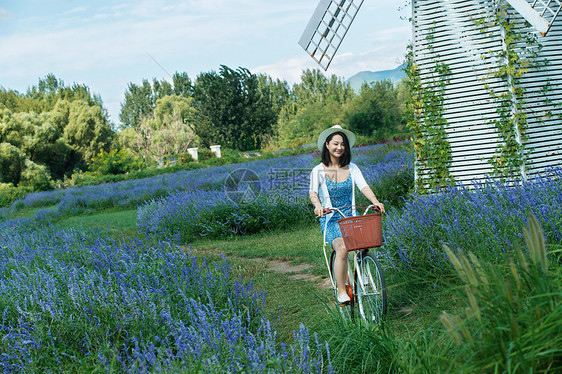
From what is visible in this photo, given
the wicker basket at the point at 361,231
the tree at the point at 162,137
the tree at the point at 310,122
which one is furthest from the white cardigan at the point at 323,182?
the tree at the point at 162,137

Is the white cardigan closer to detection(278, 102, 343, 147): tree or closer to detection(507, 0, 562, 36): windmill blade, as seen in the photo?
detection(507, 0, 562, 36): windmill blade

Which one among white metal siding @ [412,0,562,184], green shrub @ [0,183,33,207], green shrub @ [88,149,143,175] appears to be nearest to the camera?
white metal siding @ [412,0,562,184]

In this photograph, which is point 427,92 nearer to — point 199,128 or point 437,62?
point 437,62

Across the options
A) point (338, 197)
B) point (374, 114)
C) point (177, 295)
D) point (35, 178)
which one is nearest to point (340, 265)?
point (338, 197)

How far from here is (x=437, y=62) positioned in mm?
7066

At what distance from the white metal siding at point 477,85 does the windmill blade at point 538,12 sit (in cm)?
33

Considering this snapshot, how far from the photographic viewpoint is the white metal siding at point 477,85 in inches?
265

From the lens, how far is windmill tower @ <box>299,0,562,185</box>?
665cm

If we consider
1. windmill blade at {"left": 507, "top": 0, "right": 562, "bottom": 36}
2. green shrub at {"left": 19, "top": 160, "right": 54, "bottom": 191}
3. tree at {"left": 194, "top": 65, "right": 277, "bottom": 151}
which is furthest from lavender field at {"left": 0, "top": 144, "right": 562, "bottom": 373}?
tree at {"left": 194, "top": 65, "right": 277, "bottom": 151}

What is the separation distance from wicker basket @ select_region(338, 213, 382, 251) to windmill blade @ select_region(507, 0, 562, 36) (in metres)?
4.55

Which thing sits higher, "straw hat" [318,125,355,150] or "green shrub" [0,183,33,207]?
"green shrub" [0,183,33,207]

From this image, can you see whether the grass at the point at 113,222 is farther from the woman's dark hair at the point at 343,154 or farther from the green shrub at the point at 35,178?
the green shrub at the point at 35,178

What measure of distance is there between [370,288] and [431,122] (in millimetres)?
4076

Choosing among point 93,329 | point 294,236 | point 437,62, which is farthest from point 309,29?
point 93,329
